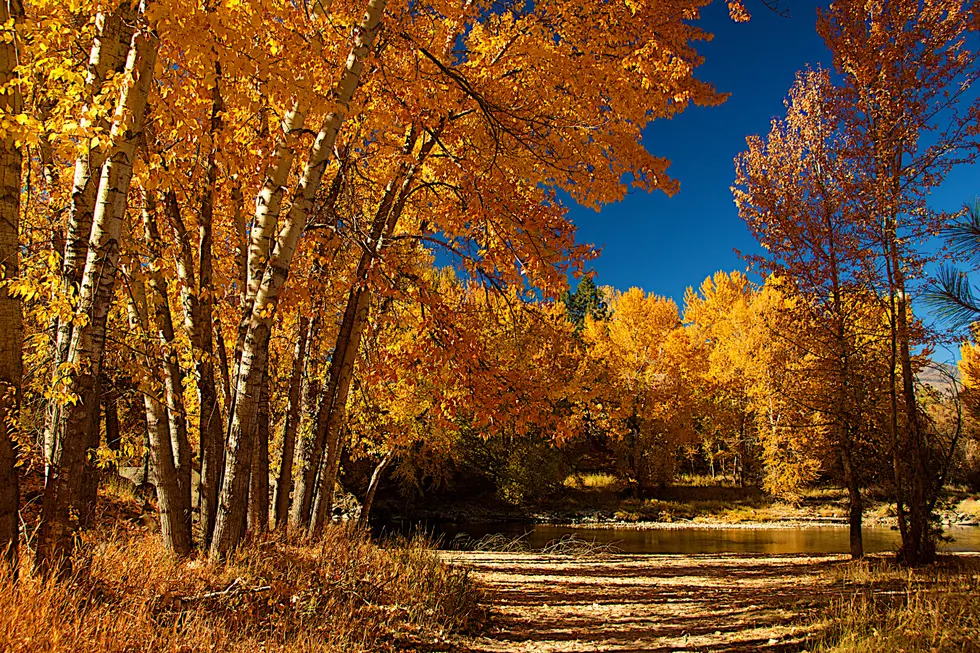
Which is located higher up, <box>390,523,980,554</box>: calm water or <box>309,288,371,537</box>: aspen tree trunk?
<box>309,288,371,537</box>: aspen tree trunk

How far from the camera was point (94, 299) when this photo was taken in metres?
3.92

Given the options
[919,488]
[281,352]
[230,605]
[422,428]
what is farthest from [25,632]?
[422,428]

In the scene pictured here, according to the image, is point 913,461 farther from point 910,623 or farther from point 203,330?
point 203,330

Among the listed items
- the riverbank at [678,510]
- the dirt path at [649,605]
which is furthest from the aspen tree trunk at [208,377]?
the riverbank at [678,510]

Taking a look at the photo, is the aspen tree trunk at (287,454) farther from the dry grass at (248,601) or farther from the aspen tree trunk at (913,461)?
the aspen tree trunk at (913,461)

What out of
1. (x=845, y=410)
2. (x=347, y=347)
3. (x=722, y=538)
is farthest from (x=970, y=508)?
(x=347, y=347)

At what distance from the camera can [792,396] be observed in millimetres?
11414

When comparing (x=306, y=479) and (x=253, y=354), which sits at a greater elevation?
(x=253, y=354)

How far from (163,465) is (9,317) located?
286 centimetres

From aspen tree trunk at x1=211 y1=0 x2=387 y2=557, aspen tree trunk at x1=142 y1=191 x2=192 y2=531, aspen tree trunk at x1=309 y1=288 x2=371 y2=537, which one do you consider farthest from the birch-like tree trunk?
aspen tree trunk at x1=309 y1=288 x2=371 y2=537

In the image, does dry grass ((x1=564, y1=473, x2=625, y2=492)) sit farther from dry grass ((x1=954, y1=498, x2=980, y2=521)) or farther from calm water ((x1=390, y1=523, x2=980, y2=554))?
dry grass ((x1=954, y1=498, x2=980, y2=521))

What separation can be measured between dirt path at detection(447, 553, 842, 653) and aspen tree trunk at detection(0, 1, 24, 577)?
11.1 feet

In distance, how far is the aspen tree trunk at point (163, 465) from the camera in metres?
6.07

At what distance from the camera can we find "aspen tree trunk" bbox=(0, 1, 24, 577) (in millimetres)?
3621
